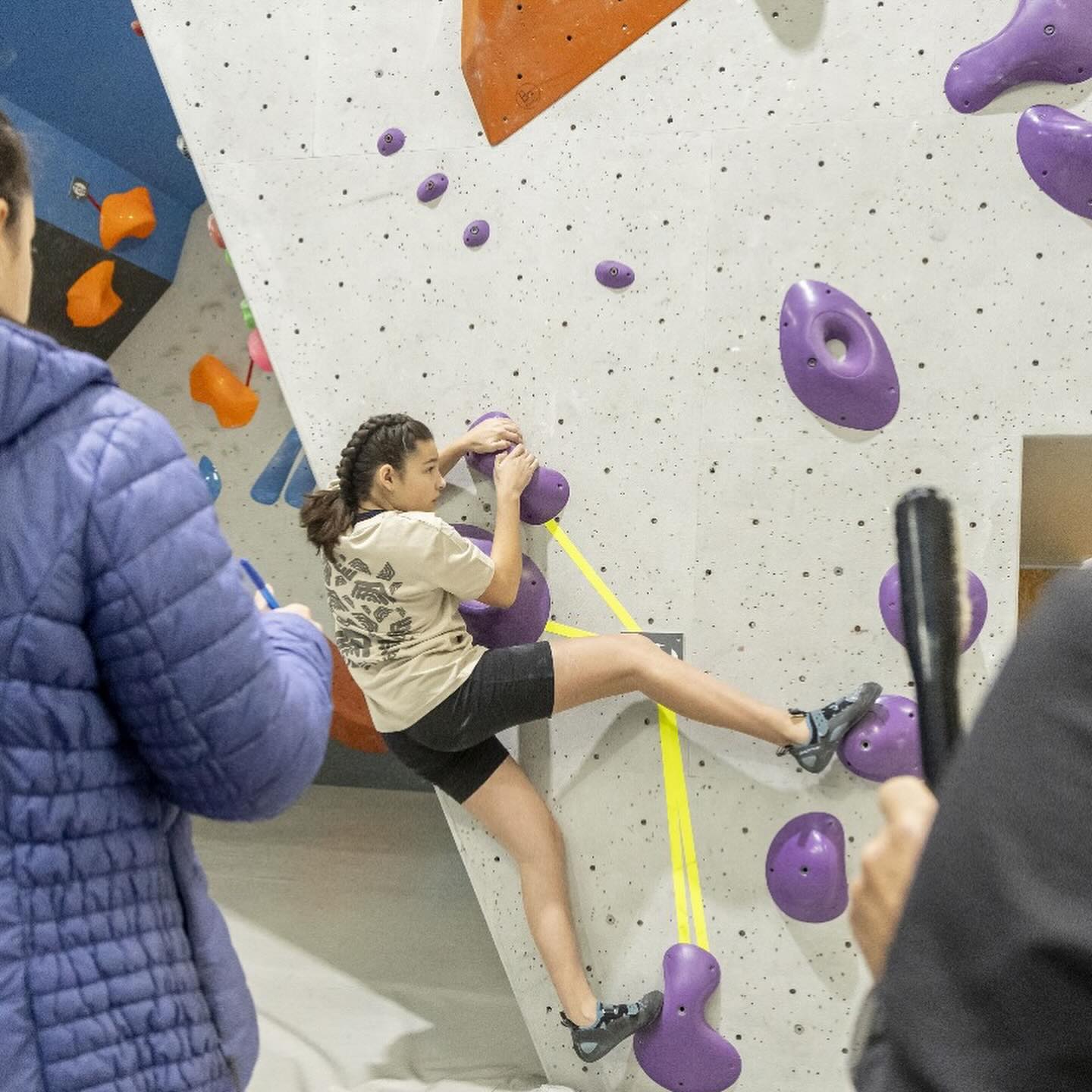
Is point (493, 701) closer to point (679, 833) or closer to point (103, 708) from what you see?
point (679, 833)

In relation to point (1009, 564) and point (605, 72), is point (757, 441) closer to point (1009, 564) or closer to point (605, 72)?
point (1009, 564)

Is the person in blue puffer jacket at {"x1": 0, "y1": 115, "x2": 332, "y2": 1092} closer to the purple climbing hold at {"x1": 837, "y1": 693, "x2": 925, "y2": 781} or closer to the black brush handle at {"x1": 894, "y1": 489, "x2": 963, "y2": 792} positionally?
the black brush handle at {"x1": 894, "y1": 489, "x2": 963, "y2": 792}

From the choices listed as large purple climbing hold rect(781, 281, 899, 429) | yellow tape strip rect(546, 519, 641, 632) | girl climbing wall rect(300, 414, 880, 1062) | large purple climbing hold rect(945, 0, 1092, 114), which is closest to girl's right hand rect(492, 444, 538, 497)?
girl climbing wall rect(300, 414, 880, 1062)

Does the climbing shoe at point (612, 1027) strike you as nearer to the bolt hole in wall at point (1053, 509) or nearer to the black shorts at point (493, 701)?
the black shorts at point (493, 701)

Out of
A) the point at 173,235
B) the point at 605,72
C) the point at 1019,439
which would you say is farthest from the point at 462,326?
the point at 173,235

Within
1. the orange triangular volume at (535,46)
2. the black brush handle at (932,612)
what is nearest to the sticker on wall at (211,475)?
the orange triangular volume at (535,46)

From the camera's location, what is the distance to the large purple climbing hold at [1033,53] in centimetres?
204

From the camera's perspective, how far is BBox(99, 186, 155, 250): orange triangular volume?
3.38 meters

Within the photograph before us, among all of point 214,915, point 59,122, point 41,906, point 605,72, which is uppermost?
point 59,122

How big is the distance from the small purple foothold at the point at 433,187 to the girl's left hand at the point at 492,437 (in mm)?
516

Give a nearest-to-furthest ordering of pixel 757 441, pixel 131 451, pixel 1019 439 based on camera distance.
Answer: pixel 131 451, pixel 1019 439, pixel 757 441

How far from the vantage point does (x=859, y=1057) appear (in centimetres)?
47

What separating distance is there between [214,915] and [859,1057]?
0.81 m

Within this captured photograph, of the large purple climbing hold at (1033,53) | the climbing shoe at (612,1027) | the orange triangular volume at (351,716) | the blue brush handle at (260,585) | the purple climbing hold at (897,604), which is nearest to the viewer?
the blue brush handle at (260,585)
